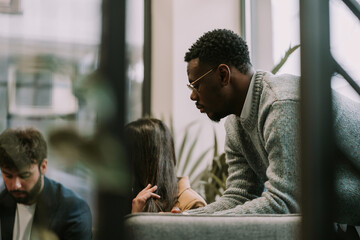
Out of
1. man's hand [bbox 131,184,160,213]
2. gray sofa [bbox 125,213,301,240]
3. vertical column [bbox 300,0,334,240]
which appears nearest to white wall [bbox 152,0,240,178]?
man's hand [bbox 131,184,160,213]

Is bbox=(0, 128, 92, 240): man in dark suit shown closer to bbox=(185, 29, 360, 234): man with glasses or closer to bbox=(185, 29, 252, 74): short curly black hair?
bbox=(185, 29, 360, 234): man with glasses

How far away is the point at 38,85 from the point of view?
0.71m

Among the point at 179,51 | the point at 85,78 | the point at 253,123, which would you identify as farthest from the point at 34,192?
the point at 179,51

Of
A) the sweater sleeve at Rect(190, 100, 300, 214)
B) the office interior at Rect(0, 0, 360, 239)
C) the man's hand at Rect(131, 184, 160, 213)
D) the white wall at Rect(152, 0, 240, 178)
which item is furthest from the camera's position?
the white wall at Rect(152, 0, 240, 178)

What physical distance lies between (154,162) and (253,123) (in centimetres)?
60

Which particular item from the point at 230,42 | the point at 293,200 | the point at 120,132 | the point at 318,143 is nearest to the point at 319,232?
the point at 318,143

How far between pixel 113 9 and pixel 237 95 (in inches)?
49.6

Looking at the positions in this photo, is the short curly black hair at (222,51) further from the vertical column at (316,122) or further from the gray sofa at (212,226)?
the vertical column at (316,122)

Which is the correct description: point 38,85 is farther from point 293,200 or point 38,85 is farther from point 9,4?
point 293,200

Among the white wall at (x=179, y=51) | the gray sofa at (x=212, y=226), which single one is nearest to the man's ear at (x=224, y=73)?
the gray sofa at (x=212, y=226)

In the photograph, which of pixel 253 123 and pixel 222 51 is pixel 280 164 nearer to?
pixel 253 123

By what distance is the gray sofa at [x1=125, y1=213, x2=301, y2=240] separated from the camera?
0.95 metres

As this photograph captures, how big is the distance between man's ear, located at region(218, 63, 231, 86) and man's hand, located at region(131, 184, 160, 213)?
1.83 feet

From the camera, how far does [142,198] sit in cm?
186
